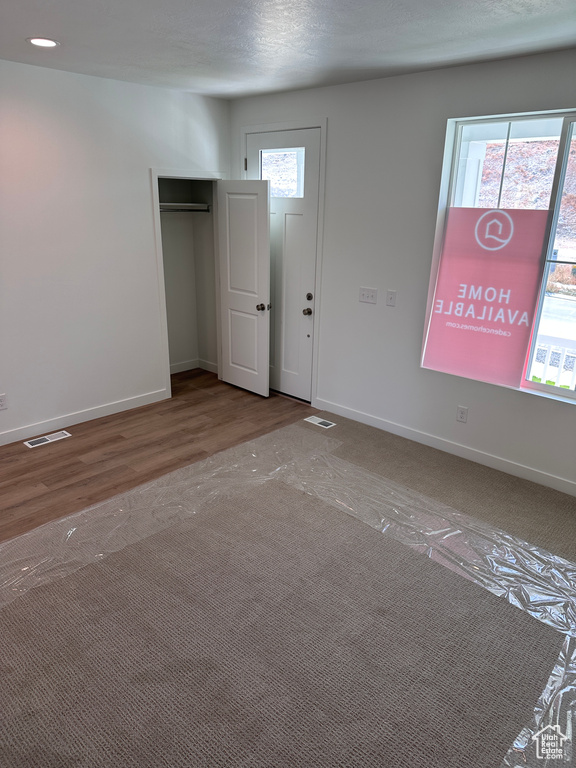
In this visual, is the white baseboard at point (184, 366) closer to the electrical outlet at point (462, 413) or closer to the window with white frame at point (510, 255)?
the window with white frame at point (510, 255)

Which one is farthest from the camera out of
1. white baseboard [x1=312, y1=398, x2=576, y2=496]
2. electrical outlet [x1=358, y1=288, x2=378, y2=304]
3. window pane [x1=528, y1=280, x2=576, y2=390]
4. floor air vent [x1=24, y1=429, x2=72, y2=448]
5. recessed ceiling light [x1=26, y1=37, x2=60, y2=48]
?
electrical outlet [x1=358, y1=288, x2=378, y2=304]

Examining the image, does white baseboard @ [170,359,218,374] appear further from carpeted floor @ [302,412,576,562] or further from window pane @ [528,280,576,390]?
window pane @ [528,280,576,390]

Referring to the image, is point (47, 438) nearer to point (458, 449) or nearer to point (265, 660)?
point (265, 660)

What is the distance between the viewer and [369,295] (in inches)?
158

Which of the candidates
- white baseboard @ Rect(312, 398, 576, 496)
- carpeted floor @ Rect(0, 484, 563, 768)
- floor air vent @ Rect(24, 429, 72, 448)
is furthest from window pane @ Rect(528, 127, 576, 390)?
floor air vent @ Rect(24, 429, 72, 448)

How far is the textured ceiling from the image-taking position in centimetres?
223

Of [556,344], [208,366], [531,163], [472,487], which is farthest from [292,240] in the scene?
[472,487]

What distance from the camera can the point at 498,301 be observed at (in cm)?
341

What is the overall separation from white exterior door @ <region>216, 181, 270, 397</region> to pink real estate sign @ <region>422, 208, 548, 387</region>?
161 centimetres

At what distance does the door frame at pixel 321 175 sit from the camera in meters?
4.04

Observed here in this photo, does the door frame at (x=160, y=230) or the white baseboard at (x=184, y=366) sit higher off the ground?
the door frame at (x=160, y=230)

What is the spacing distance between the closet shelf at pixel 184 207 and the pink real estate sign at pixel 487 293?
254 cm

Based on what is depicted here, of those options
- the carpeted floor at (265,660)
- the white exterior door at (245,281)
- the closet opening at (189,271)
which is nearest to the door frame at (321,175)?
the white exterior door at (245,281)

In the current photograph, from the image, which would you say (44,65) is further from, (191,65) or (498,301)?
(498,301)
